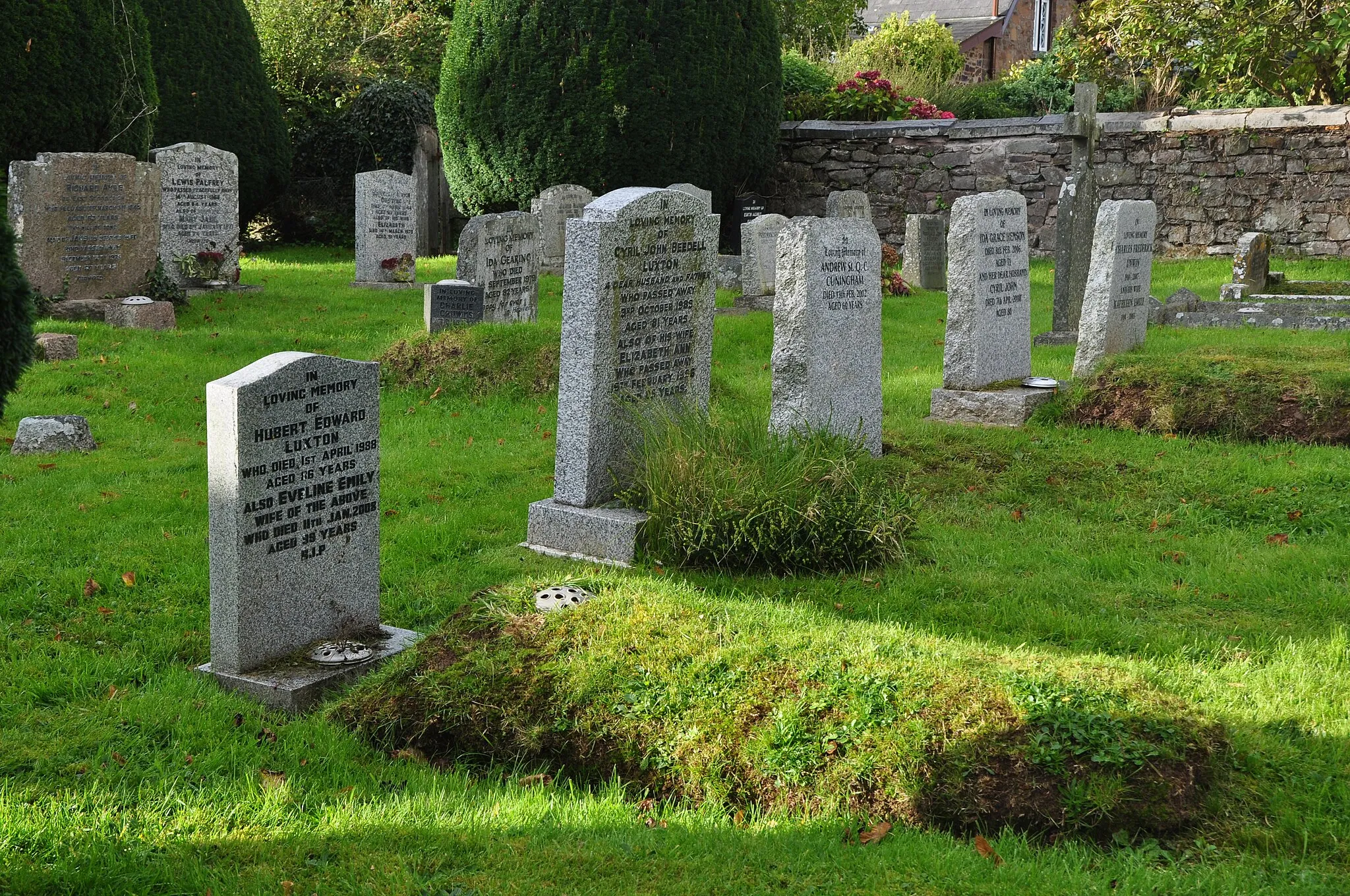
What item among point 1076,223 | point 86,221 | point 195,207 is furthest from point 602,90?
point 1076,223

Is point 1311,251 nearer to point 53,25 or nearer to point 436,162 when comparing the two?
point 436,162

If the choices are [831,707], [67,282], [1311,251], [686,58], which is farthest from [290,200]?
[831,707]

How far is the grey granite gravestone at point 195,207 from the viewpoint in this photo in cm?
1536

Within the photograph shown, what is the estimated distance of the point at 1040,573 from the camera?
20.1 ft

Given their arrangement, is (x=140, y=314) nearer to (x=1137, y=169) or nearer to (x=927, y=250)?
(x=927, y=250)

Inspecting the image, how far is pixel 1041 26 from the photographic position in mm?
39500

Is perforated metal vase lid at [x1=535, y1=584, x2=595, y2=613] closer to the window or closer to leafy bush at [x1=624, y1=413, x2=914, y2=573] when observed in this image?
leafy bush at [x1=624, y1=413, x2=914, y2=573]

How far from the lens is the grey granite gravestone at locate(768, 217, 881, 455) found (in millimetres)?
7711

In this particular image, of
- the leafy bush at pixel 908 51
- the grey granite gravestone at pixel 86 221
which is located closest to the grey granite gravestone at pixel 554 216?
the grey granite gravestone at pixel 86 221

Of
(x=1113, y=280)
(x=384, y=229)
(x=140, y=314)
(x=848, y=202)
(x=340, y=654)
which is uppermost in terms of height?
(x=848, y=202)

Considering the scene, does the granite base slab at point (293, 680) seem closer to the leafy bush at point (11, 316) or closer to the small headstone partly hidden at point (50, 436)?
the leafy bush at point (11, 316)

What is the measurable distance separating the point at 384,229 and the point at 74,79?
4.29 meters

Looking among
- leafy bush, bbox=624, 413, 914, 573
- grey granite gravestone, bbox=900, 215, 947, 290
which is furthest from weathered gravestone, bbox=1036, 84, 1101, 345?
leafy bush, bbox=624, 413, 914, 573

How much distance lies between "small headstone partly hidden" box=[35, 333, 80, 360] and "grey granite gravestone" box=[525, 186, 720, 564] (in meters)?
6.30
